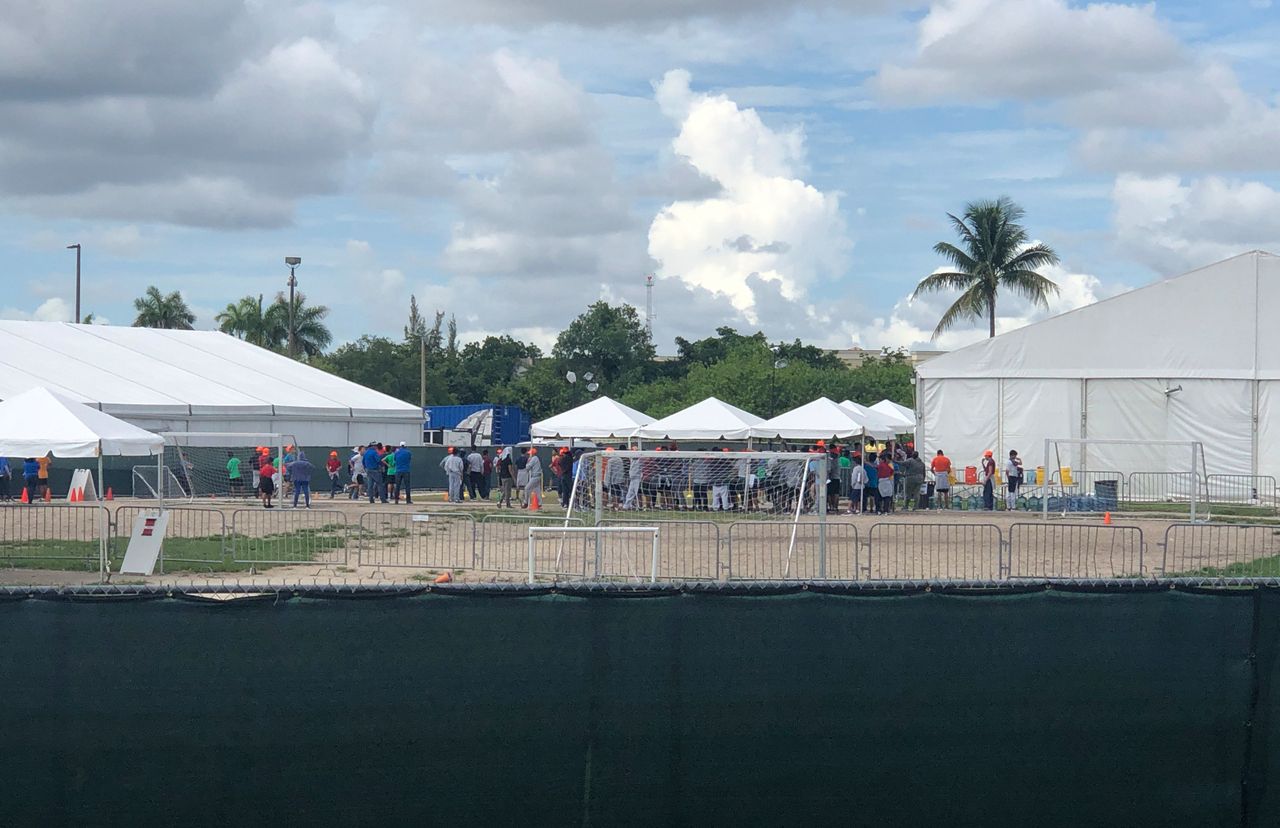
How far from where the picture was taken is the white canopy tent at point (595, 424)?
124ft

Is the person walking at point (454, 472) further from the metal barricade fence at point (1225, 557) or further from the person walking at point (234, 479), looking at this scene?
the metal barricade fence at point (1225, 557)

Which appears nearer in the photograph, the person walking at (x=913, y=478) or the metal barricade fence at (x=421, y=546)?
the metal barricade fence at (x=421, y=546)

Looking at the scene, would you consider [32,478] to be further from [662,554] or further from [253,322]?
[253,322]

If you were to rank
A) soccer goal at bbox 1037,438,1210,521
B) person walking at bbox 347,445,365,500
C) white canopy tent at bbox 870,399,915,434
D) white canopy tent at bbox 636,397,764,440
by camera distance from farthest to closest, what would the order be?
white canopy tent at bbox 870,399,915,434, person walking at bbox 347,445,365,500, white canopy tent at bbox 636,397,764,440, soccer goal at bbox 1037,438,1210,521

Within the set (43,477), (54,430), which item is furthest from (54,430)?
(43,477)

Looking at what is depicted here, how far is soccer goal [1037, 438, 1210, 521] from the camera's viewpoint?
33.2 m

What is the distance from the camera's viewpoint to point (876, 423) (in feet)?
139

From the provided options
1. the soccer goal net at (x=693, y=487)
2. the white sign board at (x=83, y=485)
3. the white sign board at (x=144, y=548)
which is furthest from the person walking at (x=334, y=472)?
the white sign board at (x=144, y=548)

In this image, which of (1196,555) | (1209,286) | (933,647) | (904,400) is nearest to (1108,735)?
(933,647)

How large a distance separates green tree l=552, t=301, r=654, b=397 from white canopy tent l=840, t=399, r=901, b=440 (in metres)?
43.2

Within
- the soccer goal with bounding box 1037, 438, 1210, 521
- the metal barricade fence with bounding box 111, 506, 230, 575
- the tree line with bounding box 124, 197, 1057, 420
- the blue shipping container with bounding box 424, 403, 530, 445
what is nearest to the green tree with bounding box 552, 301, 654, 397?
the tree line with bounding box 124, 197, 1057, 420

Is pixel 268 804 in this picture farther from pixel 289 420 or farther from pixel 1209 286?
pixel 289 420

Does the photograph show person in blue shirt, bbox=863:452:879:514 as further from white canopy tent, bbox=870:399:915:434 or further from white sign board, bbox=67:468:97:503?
white sign board, bbox=67:468:97:503

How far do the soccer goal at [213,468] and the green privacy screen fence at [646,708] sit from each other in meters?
30.0
